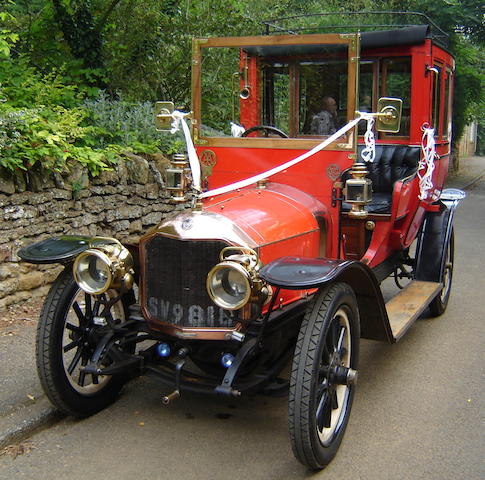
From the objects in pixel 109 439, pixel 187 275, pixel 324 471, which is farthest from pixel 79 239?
pixel 324 471

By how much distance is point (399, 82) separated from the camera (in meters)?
5.38

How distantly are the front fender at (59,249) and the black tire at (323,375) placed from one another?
1.25m

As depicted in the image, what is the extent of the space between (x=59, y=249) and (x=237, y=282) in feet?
3.65

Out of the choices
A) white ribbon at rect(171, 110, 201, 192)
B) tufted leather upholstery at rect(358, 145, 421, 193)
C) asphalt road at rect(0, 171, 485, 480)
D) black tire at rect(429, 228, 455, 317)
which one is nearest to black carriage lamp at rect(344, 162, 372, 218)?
white ribbon at rect(171, 110, 201, 192)

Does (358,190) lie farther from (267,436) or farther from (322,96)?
(267,436)

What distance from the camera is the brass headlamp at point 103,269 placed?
130 inches

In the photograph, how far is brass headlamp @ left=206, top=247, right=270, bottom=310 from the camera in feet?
9.86

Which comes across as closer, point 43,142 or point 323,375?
point 323,375

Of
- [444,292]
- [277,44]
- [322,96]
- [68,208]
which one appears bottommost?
[444,292]

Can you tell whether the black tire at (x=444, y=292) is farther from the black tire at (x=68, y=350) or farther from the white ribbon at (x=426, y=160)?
the black tire at (x=68, y=350)

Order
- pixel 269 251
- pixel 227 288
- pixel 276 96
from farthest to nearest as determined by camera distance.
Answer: pixel 276 96
pixel 269 251
pixel 227 288

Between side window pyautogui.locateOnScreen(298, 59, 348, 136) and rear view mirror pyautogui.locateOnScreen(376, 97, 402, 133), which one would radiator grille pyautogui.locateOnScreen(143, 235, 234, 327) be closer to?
rear view mirror pyautogui.locateOnScreen(376, 97, 402, 133)

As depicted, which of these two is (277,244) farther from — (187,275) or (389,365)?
(389,365)

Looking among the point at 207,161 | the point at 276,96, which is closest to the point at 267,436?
the point at 207,161
